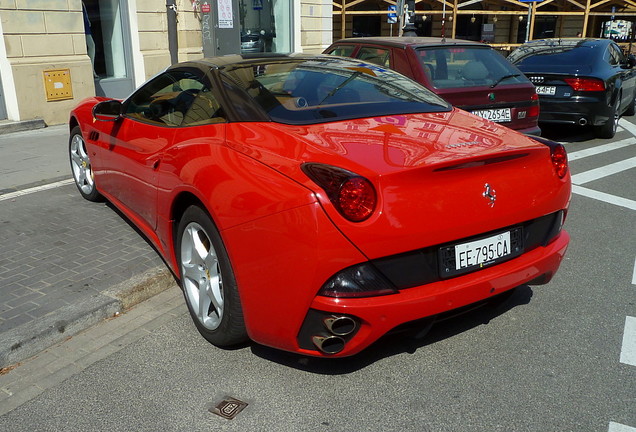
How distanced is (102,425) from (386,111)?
2211 millimetres

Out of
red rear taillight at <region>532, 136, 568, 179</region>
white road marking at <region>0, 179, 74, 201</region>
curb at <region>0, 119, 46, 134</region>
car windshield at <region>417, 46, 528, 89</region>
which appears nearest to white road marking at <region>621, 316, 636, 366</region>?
red rear taillight at <region>532, 136, 568, 179</region>

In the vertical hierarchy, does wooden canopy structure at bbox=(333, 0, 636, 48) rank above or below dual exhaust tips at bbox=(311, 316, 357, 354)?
above

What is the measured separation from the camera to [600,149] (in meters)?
9.21

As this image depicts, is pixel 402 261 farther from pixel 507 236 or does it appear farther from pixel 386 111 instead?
pixel 386 111

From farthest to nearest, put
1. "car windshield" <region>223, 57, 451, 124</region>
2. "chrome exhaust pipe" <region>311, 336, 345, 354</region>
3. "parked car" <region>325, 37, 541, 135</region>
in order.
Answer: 1. "parked car" <region>325, 37, 541, 135</region>
2. "car windshield" <region>223, 57, 451, 124</region>
3. "chrome exhaust pipe" <region>311, 336, 345, 354</region>

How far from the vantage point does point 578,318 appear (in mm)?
3658

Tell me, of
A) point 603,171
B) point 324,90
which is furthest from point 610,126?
point 324,90

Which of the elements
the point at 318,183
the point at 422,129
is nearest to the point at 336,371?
the point at 318,183

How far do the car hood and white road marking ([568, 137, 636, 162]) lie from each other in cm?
577

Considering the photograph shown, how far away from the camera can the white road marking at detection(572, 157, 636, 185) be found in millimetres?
7270

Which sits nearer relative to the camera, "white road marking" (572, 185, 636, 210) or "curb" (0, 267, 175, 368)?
"curb" (0, 267, 175, 368)

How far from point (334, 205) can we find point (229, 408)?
107 cm

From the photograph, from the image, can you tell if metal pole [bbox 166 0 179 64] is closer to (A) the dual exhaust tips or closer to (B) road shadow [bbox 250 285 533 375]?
(B) road shadow [bbox 250 285 533 375]

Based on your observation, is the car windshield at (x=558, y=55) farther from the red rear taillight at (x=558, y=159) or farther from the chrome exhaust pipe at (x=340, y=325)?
the chrome exhaust pipe at (x=340, y=325)
